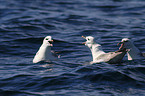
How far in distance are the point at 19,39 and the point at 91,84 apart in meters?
8.51

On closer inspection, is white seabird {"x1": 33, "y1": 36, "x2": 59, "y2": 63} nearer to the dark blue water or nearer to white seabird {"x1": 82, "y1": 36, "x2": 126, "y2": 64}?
the dark blue water

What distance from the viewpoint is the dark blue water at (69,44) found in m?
11.3

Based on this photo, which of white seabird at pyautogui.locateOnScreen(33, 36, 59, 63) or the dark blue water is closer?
the dark blue water

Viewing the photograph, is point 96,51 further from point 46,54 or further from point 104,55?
point 46,54

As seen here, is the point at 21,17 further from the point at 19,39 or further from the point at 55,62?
the point at 55,62

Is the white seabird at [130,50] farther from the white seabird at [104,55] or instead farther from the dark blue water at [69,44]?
the white seabird at [104,55]

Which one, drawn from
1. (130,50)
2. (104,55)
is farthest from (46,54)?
(130,50)

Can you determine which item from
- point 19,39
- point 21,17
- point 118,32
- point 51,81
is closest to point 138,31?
point 118,32

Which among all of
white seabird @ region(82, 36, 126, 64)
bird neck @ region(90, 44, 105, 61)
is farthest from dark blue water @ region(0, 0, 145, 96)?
bird neck @ region(90, 44, 105, 61)

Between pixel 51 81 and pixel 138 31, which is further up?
pixel 138 31

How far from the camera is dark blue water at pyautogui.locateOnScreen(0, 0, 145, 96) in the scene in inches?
446

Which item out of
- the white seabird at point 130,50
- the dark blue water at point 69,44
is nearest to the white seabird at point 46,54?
the dark blue water at point 69,44

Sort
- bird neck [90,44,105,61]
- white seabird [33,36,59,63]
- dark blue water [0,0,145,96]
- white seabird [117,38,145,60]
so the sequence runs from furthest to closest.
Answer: white seabird [117,38,145,60] → bird neck [90,44,105,61] → white seabird [33,36,59,63] → dark blue water [0,0,145,96]

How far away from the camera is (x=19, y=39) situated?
18953mm
